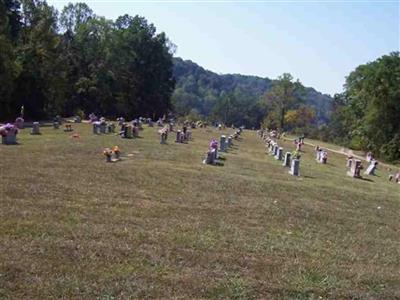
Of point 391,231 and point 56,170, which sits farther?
point 56,170

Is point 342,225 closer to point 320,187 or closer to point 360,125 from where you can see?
point 320,187

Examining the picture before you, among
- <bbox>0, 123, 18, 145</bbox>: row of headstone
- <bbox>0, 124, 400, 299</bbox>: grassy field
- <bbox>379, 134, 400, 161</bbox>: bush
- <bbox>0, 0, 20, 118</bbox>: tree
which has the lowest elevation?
<bbox>379, 134, 400, 161</bbox>: bush

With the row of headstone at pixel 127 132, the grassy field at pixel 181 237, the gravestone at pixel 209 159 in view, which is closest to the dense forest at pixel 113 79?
the row of headstone at pixel 127 132

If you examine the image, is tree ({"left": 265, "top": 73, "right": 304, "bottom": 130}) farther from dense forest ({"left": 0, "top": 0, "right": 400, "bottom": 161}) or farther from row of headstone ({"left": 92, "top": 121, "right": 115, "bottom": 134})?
row of headstone ({"left": 92, "top": 121, "right": 115, "bottom": 134})

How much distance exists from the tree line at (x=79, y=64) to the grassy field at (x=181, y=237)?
36550 millimetres

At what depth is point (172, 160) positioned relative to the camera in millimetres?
25453

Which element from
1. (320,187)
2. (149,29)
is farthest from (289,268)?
(149,29)

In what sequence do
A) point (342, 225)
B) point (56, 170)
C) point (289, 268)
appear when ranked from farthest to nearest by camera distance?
point (56, 170)
point (342, 225)
point (289, 268)

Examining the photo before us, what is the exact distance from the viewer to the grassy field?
8251 millimetres

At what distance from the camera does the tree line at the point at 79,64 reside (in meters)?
58.7

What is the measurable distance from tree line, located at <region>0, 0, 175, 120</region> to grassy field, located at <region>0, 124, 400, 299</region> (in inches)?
1439

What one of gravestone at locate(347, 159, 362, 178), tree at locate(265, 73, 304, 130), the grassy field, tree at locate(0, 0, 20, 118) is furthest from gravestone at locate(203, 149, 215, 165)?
tree at locate(265, 73, 304, 130)

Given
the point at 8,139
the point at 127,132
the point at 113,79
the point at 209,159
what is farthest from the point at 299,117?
the point at 8,139

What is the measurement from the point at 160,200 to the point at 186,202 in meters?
0.68
